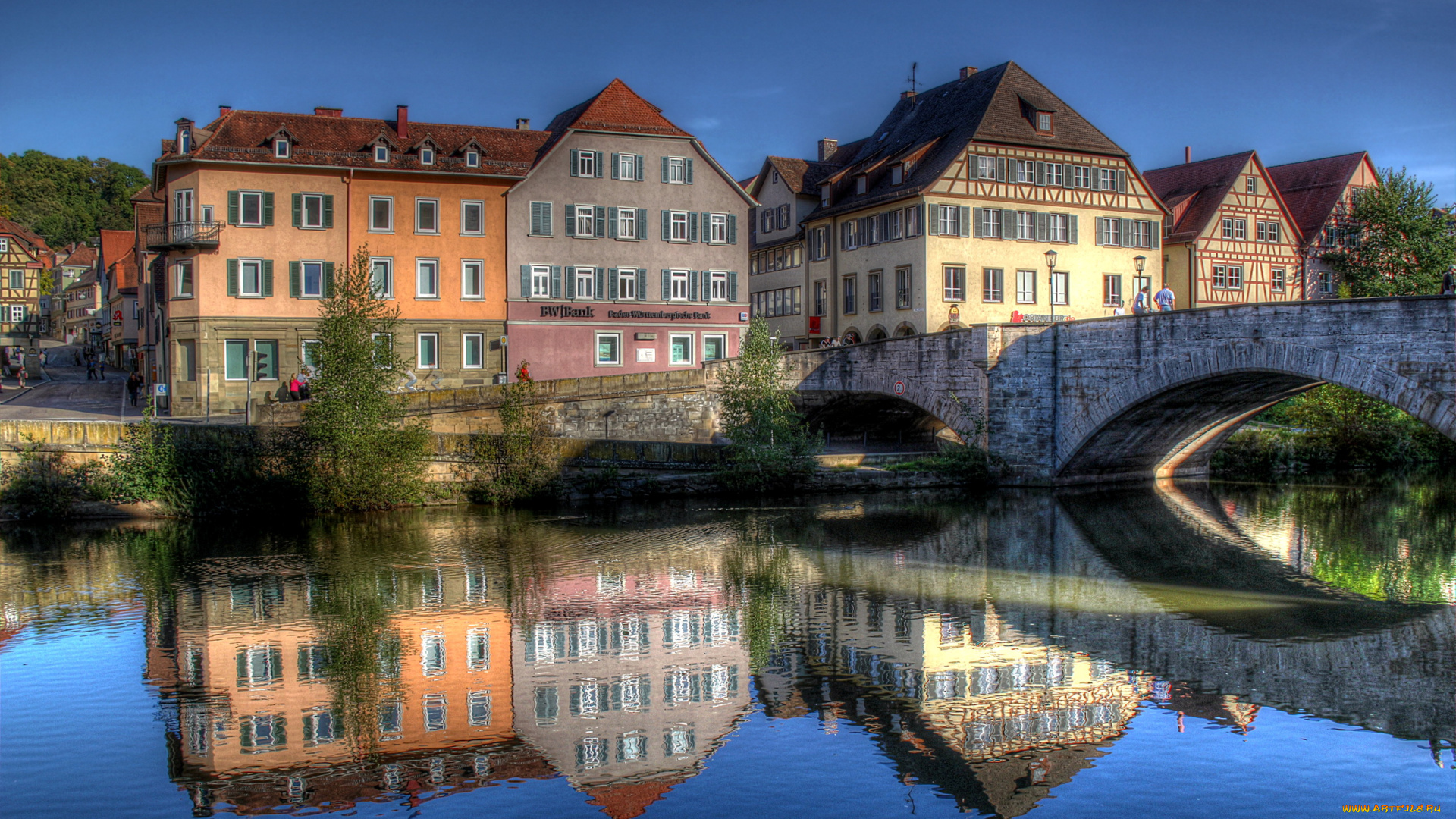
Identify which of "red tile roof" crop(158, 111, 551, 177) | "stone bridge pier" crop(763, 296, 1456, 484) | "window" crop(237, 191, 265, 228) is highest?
"red tile roof" crop(158, 111, 551, 177)

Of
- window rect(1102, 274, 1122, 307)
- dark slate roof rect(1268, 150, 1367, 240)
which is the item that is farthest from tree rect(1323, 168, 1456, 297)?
window rect(1102, 274, 1122, 307)

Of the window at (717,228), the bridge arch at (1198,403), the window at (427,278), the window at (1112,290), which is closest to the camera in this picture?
the bridge arch at (1198,403)

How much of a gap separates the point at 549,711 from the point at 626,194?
3074 centimetres

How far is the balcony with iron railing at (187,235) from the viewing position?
119 feet

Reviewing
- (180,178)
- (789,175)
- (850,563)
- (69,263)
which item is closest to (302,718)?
(850,563)

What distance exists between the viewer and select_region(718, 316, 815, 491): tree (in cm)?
3022

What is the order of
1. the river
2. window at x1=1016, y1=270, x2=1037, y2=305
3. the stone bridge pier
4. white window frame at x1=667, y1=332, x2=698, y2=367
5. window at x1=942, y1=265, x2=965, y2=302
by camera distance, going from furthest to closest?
window at x1=1016, y1=270, x2=1037, y2=305
window at x1=942, y1=265, x2=965, y2=302
white window frame at x1=667, y1=332, x2=698, y2=367
the stone bridge pier
the river

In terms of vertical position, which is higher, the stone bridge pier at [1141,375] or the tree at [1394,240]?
the tree at [1394,240]

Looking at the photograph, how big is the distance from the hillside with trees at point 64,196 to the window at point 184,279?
3191 inches

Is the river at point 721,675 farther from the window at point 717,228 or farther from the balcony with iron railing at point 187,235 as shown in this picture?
the window at point 717,228

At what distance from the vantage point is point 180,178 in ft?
121

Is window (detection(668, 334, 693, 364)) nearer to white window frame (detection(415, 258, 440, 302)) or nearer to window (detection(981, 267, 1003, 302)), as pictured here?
white window frame (detection(415, 258, 440, 302))

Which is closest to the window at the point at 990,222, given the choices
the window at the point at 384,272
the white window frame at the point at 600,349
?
the white window frame at the point at 600,349

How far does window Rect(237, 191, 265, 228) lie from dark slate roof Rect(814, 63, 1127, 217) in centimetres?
2205
